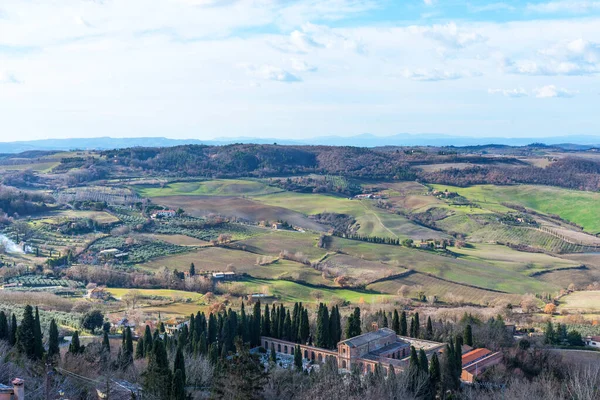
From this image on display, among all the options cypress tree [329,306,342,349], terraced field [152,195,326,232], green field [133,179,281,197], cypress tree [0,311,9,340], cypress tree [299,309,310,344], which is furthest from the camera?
green field [133,179,281,197]

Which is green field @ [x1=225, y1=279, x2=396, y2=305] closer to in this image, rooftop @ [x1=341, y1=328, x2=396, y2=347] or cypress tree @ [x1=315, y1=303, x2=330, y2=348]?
cypress tree @ [x1=315, y1=303, x2=330, y2=348]

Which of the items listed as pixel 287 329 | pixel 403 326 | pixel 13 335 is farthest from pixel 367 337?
pixel 13 335

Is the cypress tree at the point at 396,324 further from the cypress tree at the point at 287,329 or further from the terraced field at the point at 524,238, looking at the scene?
the terraced field at the point at 524,238

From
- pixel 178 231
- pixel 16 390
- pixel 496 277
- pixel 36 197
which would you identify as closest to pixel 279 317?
pixel 16 390

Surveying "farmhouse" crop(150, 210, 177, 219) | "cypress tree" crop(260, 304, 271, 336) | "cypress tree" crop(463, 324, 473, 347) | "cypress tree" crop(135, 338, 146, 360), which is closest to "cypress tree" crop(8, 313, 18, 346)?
"cypress tree" crop(135, 338, 146, 360)

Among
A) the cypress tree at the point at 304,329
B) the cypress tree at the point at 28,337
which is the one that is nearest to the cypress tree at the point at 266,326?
the cypress tree at the point at 304,329

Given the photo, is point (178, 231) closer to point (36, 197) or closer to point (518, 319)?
point (36, 197)
